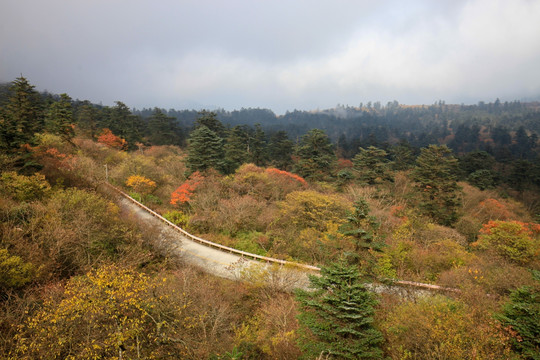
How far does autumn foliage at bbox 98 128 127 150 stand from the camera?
3809cm

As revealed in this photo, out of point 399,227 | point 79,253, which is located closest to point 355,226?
point 399,227

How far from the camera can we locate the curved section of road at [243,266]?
11.8 m

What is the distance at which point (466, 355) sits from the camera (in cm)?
659

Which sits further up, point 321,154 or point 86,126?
point 86,126

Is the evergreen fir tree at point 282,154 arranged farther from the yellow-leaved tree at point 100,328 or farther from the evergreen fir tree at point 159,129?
the yellow-leaved tree at point 100,328

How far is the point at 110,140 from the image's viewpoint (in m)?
38.6

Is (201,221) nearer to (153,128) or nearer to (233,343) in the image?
(233,343)

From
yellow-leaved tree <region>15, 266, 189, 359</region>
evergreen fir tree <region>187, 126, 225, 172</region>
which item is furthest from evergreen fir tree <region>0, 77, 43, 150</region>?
yellow-leaved tree <region>15, 266, 189, 359</region>

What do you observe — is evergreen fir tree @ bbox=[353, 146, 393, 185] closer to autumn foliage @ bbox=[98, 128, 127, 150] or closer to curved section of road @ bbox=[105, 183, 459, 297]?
curved section of road @ bbox=[105, 183, 459, 297]

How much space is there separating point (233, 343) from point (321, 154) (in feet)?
88.6

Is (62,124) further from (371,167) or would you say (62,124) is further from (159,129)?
(371,167)

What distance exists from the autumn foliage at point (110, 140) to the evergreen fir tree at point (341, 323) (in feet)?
133

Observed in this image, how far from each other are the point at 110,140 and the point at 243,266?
3466cm

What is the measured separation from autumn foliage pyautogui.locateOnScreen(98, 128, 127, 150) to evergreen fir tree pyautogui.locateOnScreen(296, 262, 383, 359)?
4053 cm
